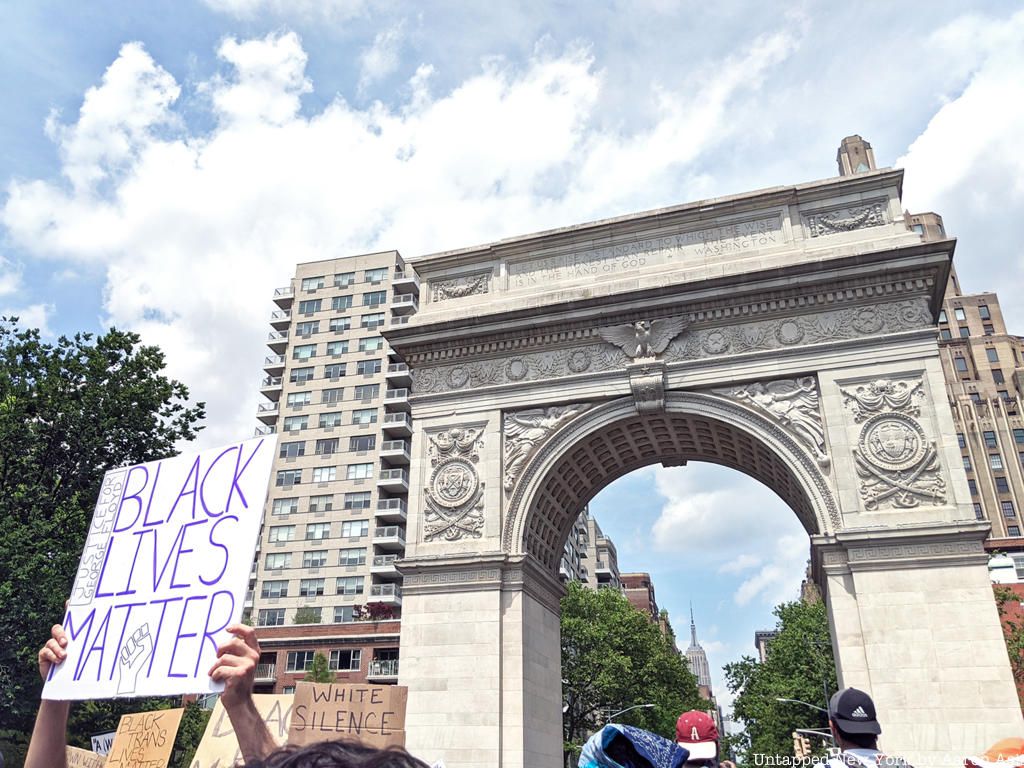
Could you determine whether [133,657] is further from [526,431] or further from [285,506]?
[285,506]

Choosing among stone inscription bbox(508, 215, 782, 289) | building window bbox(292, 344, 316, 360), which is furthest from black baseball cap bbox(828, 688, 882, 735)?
building window bbox(292, 344, 316, 360)

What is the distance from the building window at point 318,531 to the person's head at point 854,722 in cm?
5894

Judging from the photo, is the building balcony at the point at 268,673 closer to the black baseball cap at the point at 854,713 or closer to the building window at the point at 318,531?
the building window at the point at 318,531

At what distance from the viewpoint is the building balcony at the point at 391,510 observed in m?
60.3

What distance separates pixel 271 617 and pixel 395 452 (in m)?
15.1

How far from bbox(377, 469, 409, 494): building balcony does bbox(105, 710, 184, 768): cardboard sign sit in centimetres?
5059

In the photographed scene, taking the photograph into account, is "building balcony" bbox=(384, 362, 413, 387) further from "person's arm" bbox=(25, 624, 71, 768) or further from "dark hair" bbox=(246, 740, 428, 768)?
"dark hair" bbox=(246, 740, 428, 768)

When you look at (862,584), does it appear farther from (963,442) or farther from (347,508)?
(963,442)

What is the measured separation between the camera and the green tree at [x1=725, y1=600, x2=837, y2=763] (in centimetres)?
5006

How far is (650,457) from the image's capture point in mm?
27625

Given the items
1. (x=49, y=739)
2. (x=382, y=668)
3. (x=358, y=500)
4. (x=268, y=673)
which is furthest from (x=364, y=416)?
(x=49, y=739)

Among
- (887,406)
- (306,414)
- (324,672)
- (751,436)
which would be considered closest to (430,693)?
(751,436)

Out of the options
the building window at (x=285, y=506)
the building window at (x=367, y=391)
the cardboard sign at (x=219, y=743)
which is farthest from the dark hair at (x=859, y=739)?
the building window at (x=367, y=391)

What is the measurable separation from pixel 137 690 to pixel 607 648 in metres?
47.6
